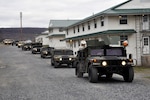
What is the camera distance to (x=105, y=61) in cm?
1680

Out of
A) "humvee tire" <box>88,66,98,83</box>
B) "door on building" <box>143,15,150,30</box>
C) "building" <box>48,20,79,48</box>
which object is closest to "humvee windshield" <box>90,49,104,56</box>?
"humvee tire" <box>88,66,98,83</box>

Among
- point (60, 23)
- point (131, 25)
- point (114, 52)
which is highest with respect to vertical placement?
point (60, 23)

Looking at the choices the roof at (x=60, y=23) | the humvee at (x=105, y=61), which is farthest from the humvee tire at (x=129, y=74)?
the roof at (x=60, y=23)

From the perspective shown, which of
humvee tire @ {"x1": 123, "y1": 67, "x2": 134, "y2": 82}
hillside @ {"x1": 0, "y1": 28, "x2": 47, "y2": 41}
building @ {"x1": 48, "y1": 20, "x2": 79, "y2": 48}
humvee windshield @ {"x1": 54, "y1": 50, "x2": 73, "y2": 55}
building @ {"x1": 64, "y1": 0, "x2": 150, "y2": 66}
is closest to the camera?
humvee tire @ {"x1": 123, "y1": 67, "x2": 134, "y2": 82}

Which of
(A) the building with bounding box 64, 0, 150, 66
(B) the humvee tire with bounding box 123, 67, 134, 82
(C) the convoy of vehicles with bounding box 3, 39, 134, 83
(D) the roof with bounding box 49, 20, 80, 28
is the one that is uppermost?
(D) the roof with bounding box 49, 20, 80, 28

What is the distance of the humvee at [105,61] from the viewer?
16828mm

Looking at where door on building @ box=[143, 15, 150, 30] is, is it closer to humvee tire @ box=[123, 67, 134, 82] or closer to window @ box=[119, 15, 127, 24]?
window @ box=[119, 15, 127, 24]

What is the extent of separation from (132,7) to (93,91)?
29.7 m

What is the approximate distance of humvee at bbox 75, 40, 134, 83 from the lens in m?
16.8

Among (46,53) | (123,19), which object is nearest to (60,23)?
(46,53)

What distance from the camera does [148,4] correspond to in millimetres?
42250

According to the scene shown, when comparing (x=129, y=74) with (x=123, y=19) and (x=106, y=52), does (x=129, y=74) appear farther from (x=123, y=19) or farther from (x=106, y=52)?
(x=123, y=19)

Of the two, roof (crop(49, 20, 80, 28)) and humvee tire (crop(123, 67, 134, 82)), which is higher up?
roof (crop(49, 20, 80, 28))

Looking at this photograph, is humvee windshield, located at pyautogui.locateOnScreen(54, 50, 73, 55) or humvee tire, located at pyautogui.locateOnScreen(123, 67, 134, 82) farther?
humvee windshield, located at pyautogui.locateOnScreen(54, 50, 73, 55)
